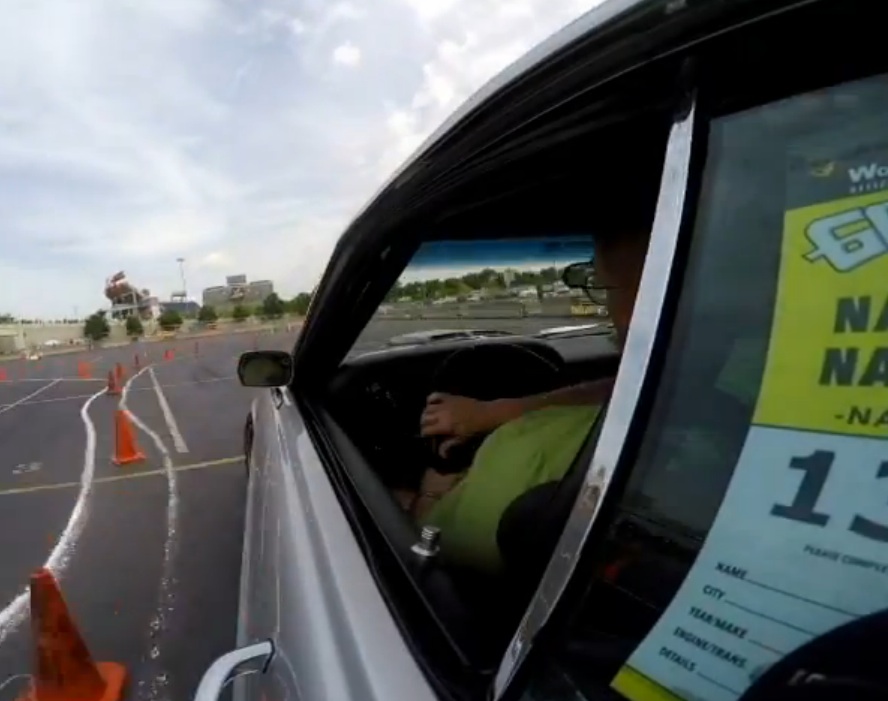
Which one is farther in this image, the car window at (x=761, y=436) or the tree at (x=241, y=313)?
the tree at (x=241, y=313)

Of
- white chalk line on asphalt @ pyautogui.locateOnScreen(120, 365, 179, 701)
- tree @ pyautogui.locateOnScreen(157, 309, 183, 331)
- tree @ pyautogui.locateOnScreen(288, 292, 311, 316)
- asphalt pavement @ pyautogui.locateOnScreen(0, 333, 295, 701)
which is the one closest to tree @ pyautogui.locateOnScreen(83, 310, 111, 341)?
tree @ pyautogui.locateOnScreen(157, 309, 183, 331)

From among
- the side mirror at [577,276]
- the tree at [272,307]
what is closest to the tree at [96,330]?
the tree at [272,307]

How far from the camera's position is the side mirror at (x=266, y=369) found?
119 inches

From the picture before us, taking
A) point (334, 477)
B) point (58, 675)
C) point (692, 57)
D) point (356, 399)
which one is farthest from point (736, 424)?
point (58, 675)

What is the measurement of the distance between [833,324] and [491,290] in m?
2.52

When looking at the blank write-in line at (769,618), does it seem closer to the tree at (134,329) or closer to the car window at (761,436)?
the car window at (761,436)

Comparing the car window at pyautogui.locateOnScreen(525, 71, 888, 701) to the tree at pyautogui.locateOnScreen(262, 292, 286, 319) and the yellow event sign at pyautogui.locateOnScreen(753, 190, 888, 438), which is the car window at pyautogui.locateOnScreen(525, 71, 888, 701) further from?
the tree at pyautogui.locateOnScreen(262, 292, 286, 319)

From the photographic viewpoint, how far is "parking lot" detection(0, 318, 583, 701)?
3.39 m

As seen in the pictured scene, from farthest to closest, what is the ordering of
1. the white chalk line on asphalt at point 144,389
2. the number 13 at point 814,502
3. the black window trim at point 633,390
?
the white chalk line on asphalt at point 144,389 → the black window trim at point 633,390 → the number 13 at point 814,502

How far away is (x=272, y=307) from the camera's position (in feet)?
181

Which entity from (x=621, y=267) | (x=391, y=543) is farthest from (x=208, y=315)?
(x=621, y=267)

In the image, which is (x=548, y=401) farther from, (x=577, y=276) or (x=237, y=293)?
(x=237, y=293)

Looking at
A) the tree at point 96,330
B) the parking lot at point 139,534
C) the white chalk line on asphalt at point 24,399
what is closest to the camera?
the parking lot at point 139,534

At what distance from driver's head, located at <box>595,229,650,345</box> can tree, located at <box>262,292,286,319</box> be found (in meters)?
48.7
